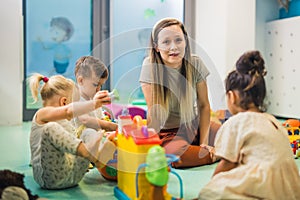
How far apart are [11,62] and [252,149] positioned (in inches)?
93.8

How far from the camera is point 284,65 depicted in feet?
10.6

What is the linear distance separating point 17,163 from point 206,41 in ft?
7.05

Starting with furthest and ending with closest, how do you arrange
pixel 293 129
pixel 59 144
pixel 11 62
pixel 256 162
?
pixel 11 62 < pixel 293 129 < pixel 59 144 < pixel 256 162

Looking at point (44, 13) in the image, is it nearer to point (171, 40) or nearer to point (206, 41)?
point (206, 41)

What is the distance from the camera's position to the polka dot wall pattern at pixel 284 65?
3.10m

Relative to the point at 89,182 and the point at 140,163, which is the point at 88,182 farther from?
the point at 140,163

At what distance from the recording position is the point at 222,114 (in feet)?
7.29

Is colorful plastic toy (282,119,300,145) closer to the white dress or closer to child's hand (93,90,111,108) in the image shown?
the white dress

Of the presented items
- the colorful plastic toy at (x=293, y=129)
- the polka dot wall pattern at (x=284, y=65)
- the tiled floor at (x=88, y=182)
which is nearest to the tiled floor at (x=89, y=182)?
the tiled floor at (x=88, y=182)

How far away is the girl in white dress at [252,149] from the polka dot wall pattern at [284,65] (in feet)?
7.31

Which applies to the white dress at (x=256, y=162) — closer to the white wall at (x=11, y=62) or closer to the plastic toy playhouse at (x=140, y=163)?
the plastic toy playhouse at (x=140, y=163)

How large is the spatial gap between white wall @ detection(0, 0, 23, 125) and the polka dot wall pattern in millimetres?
1951

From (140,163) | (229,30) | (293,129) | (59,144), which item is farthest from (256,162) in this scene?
(229,30)

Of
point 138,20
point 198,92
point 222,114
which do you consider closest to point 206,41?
point 138,20
